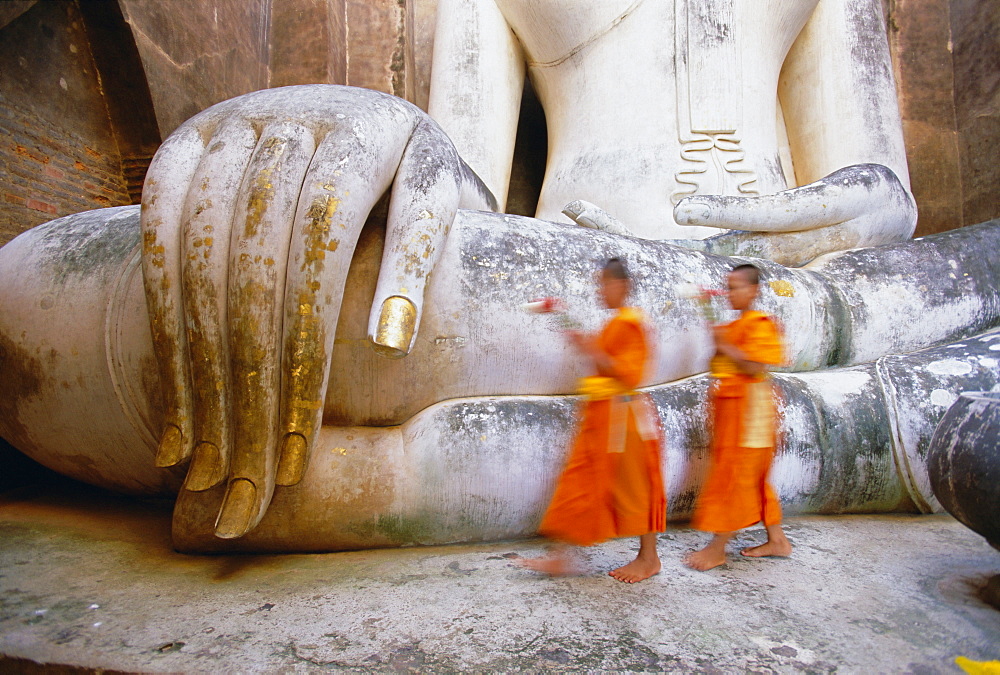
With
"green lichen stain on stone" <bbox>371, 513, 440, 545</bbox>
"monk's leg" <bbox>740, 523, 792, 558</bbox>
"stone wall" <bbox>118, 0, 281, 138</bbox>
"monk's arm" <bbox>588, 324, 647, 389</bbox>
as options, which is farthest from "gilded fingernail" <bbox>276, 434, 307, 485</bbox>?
"stone wall" <bbox>118, 0, 281, 138</bbox>

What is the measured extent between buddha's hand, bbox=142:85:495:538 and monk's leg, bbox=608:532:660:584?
631mm

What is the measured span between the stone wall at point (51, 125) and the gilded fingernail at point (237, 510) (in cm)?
213

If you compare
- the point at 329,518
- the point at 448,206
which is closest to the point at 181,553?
the point at 329,518

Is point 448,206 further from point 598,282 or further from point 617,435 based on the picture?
point 617,435

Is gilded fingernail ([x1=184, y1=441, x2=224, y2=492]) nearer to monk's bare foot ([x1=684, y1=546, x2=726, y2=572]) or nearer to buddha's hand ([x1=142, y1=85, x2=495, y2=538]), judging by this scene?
buddha's hand ([x1=142, y1=85, x2=495, y2=538])

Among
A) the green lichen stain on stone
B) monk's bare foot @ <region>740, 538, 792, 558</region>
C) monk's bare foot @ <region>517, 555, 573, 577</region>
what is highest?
the green lichen stain on stone

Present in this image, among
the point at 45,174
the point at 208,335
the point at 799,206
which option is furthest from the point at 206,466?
the point at 45,174

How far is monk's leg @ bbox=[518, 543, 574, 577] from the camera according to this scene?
4.58 feet

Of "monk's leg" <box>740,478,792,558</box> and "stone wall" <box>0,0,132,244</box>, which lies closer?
"monk's leg" <box>740,478,792,558</box>

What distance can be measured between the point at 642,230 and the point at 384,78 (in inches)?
78.6

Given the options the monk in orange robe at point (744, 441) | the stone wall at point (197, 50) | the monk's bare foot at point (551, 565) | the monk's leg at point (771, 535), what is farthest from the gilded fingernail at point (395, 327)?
the stone wall at point (197, 50)

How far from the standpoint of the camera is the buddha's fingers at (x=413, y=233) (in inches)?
54.3

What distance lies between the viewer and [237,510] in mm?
1363

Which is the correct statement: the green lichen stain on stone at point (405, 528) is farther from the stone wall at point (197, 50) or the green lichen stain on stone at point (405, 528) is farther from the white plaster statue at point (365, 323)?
the stone wall at point (197, 50)
